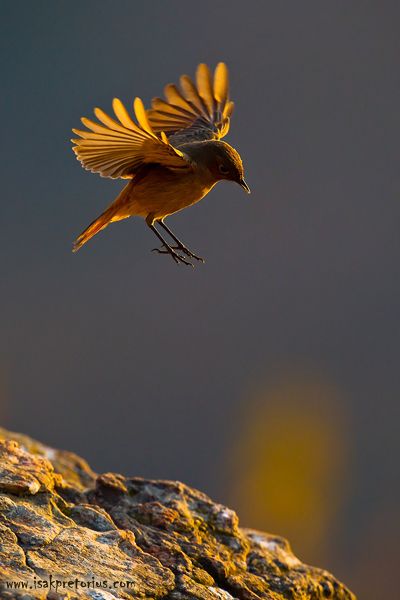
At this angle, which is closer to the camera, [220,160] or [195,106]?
[220,160]

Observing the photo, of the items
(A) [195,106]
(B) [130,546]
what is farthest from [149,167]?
(B) [130,546]

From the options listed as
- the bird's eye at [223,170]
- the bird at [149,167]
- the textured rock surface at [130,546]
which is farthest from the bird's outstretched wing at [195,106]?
the textured rock surface at [130,546]

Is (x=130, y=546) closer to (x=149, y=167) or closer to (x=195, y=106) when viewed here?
(x=149, y=167)

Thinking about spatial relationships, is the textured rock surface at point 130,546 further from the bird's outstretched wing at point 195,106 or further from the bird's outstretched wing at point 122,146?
the bird's outstretched wing at point 195,106

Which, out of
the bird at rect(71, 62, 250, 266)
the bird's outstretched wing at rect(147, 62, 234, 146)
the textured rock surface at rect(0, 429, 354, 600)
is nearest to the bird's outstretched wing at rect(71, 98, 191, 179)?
the bird at rect(71, 62, 250, 266)

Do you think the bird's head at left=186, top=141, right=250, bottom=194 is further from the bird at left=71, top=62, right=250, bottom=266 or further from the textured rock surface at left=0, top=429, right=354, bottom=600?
the textured rock surface at left=0, top=429, right=354, bottom=600

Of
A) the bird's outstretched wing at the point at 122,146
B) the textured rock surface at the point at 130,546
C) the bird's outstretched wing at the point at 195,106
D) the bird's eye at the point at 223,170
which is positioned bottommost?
the textured rock surface at the point at 130,546
